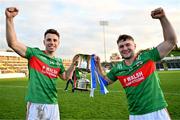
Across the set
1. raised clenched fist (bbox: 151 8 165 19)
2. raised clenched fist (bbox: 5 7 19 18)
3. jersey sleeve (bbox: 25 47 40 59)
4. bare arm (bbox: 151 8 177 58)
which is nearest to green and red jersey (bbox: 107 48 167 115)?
bare arm (bbox: 151 8 177 58)

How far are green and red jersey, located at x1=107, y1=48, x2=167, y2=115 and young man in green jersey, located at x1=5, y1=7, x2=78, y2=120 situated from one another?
1.22m

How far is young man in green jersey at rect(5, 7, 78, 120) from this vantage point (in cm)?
545

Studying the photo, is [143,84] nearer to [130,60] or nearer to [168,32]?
[130,60]

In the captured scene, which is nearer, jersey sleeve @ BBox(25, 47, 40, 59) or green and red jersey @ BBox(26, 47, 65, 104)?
green and red jersey @ BBox(26, 47, 65, 104)

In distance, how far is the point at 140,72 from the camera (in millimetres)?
5039

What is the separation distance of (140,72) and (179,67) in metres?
97.0

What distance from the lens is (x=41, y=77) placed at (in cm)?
555

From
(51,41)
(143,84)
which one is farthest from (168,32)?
(51,41)

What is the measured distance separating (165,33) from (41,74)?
6.79ft

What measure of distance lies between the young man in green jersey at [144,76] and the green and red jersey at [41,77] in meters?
1.18

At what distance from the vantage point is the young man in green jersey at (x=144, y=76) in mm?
4855

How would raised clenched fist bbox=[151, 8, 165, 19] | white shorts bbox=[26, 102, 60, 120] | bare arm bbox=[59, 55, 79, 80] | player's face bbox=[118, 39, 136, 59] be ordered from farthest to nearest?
1. bare arm bbox=[59, 55, 79, 80]
2. white shorts bbox=[26, 102, 60, 120]
3. player's face bbox=[118, 39, 136, 59]
4. raised clenched fist bbox=[151, 8, 165, 19]

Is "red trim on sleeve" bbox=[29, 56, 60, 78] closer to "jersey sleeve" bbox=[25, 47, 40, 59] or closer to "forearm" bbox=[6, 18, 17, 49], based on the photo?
"jersey sleeve" bbox=[25, 47, 40, 59]

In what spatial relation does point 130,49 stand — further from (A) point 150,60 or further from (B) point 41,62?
(B) point 41,62
